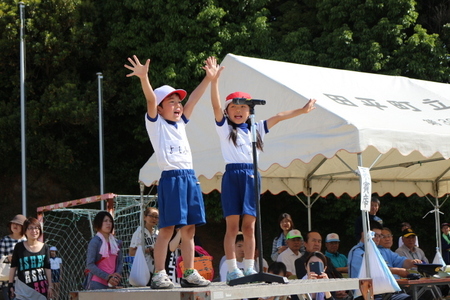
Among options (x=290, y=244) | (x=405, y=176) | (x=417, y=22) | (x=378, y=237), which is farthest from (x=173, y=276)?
(x=417, y=22)

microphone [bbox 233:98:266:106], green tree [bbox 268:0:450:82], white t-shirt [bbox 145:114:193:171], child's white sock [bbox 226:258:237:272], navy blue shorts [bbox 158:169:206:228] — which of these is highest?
green tree [bbox 268:0:450:82]

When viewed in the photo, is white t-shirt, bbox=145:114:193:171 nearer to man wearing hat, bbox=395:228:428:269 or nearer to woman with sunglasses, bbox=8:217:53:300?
woman with sunglasses, bbox=8:217:53:300

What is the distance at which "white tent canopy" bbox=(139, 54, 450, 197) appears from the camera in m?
6.38

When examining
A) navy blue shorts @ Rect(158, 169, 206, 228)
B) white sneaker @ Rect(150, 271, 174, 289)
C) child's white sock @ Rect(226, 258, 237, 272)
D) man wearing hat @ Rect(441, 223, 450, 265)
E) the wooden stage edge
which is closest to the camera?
the wooden stage edge

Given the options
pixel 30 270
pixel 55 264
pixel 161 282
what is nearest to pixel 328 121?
pixel 161 282

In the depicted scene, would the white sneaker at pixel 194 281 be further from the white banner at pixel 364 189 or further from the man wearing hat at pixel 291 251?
the man wearing hat at pixel 291 251

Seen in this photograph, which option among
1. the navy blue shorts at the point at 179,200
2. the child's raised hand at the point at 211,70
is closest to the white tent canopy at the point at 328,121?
the child's raised hand at the point at 211,70

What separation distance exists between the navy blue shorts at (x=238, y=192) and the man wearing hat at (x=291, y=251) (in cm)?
321

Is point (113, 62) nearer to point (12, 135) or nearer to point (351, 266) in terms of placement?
point (12, 135)

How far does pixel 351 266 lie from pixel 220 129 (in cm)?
265

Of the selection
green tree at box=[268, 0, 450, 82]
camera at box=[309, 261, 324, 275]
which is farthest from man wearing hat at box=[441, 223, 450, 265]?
Result: camera at box=[309, 261, 324, 275]

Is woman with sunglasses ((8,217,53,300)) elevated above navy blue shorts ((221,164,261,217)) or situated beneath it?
situated beneath

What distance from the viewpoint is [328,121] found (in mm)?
6434

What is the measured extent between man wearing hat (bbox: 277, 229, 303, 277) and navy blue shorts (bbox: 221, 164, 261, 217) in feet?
10.5
